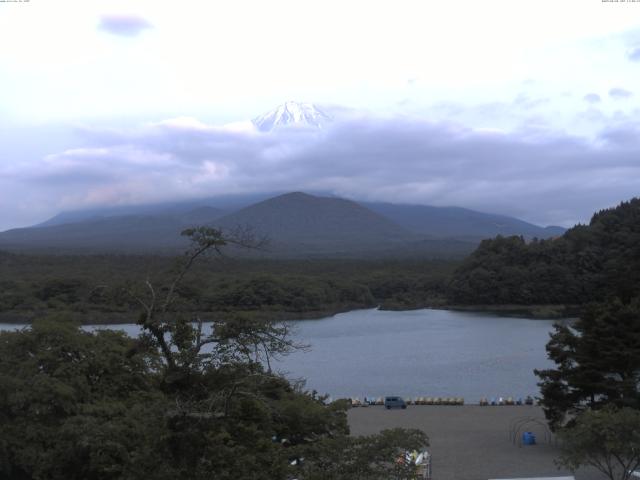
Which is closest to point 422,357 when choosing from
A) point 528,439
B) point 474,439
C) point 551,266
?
point 474,439

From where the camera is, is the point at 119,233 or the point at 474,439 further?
the point at 119,233

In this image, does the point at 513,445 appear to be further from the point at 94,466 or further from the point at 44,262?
the point at 44,262

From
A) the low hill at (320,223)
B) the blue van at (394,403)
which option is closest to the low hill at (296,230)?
the low hill at (320,223)

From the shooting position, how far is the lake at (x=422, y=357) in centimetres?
2216

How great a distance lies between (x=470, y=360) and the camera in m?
26.8

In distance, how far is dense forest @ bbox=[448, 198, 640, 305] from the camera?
48.6 m

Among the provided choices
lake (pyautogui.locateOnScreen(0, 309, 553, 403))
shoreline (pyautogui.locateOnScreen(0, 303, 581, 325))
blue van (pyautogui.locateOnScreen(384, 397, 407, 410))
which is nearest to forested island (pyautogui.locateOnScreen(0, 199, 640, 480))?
blue van (pyautogui.locateOnScreen(384, 397, 407, 410))

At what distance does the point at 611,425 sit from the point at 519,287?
42.3 m

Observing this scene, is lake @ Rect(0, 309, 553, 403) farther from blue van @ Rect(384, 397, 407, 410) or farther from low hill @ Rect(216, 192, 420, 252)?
low hill @ Rect(216, 192, 420, 252)

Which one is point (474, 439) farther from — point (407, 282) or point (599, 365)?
point (407, 282)

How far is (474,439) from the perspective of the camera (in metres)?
14.1

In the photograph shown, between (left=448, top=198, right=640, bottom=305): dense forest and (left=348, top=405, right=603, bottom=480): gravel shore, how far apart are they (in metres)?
32.2

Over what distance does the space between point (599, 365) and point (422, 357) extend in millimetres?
15830

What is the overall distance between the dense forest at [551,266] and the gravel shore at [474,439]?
32.2 m
